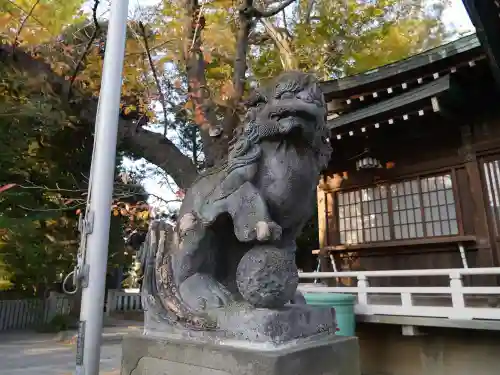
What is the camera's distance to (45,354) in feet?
25.1

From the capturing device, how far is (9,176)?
30.9ft

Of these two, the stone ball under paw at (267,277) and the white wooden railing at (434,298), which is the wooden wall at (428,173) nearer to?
the white wooden railing at (434,298)

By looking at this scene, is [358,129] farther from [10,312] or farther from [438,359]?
[10,312]

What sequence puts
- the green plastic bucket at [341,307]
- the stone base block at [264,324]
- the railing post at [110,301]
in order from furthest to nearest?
the railing post at [110,301] → the green plastic bucket at [341,307] → the stone base block at [264,324]

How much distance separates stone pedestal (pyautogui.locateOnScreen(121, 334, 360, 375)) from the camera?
176cm

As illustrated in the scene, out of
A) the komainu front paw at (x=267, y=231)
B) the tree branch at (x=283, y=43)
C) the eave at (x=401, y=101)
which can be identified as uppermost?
the tree branch at (x=283, y=43)

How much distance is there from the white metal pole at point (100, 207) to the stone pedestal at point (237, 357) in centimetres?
73

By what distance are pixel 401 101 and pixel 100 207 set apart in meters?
5.34

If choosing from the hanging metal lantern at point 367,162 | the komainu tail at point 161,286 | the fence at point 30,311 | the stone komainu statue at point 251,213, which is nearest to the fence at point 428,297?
the hanging metal lantern at point 367,162

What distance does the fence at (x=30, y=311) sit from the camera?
39.7 feet

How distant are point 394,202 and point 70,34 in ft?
23.2

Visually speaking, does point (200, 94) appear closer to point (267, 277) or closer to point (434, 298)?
point (267, 277)

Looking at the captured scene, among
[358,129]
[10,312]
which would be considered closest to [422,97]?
[358,129]

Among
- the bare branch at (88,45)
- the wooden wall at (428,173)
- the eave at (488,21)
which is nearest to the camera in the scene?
the eave at (488,21)
